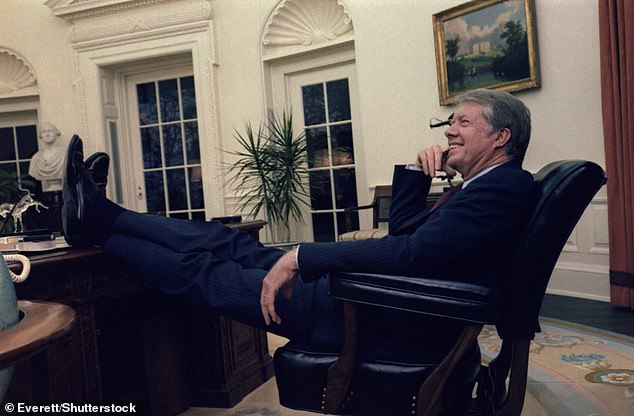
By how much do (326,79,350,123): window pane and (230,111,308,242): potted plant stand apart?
1.20 feet

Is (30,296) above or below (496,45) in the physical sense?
below

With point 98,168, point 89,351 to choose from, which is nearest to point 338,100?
point 98,168

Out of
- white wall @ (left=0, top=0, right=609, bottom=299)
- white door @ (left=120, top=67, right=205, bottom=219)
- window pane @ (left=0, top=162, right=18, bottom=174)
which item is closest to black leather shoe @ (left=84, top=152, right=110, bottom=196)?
white wall @ (left=0, top=0, right=609, bottom=299)

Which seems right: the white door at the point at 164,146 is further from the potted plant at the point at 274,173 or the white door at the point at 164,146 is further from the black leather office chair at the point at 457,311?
the black leather office chair at the point at 457,311

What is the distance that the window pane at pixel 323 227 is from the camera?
5598 millimetres

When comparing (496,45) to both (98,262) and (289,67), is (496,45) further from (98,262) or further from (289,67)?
(98,262)

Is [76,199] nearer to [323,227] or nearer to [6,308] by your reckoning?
[6,308]

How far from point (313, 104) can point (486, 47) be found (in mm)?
1879

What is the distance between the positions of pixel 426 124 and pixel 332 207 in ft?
4.32

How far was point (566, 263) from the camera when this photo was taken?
157 inches

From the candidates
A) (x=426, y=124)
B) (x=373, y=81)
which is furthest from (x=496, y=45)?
(x=373, y=81)

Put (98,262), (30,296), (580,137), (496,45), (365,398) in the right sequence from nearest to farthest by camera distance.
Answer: (365,398) → (30,296) → (98,262) → (580,137) → (496,45)

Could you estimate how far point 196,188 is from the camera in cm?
617

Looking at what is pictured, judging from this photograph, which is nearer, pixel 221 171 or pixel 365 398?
pixel 365 398
